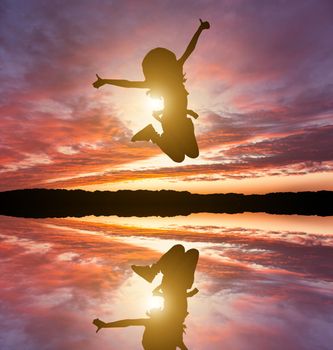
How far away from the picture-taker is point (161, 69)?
32.2 feet

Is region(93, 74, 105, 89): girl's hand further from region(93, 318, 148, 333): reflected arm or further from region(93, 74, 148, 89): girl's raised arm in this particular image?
region(93, 318, 148, 333): reflected arm

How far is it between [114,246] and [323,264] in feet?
15.0

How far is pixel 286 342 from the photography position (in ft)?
15.2

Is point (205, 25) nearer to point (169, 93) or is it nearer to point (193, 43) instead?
point (193, 43)

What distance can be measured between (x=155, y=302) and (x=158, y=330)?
3.31 ft

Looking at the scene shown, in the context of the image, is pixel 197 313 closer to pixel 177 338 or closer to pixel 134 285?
pixel 177 338

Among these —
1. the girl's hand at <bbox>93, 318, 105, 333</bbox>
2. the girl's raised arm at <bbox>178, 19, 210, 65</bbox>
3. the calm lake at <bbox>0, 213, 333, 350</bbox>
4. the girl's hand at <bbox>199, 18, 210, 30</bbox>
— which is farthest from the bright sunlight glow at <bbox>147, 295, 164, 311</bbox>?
the girl's hand at <bbox>199, 18, 210, 30</bbox>

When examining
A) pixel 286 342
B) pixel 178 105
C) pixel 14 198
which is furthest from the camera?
pixel 14 198

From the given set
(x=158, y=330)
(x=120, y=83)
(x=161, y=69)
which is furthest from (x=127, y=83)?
(x=158, y=330)

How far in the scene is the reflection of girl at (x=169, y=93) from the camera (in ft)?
32.3

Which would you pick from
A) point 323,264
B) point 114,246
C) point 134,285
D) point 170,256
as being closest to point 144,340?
point 134,285

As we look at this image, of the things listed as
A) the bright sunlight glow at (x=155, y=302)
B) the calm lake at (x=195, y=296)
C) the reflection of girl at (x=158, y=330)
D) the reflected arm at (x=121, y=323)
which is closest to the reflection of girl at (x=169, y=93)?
the calm lake at (x=195, y=296)

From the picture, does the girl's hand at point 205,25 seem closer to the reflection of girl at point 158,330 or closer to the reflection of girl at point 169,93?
the reflection of girl at point 169,93

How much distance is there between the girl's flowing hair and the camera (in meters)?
9.83
